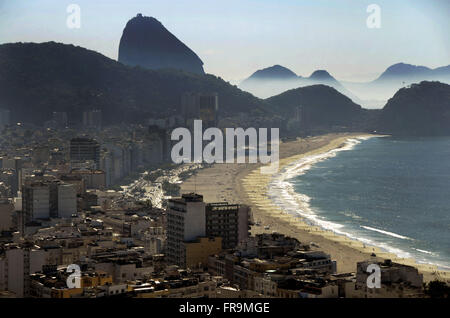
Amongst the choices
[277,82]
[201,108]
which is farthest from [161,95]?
[277,82]

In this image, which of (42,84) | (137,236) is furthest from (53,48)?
(137,236)

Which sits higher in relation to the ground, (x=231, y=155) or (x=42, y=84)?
(x=42, y=84)

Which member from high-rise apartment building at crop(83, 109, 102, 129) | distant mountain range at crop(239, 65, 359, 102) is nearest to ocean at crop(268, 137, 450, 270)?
high-rise apartment building at crop(83, 109, 102, 129)

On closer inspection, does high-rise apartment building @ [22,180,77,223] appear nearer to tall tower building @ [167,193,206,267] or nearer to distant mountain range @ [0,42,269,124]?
tall tower building @ [167,193,206,267]

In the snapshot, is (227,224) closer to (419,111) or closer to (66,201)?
(66,201)

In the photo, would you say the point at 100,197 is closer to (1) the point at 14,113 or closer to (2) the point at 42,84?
(1) the point at 14,113

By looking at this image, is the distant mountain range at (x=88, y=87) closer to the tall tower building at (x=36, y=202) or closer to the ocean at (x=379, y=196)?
the ocean at (x=379, y=196)
